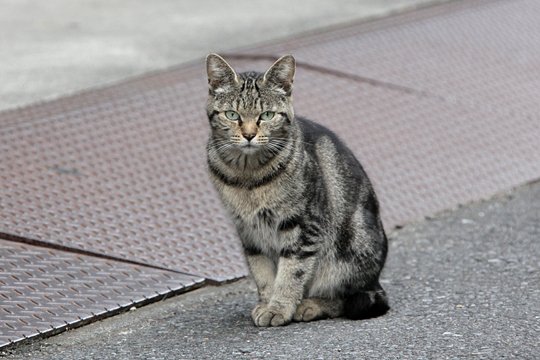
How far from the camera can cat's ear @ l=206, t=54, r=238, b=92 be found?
4668 mm

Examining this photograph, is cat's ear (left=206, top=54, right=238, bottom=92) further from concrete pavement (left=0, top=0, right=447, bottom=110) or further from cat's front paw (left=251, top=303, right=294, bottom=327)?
concrete pavement (left=0, top=0, right=447, bottom=110)

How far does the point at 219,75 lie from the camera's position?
4.69 m

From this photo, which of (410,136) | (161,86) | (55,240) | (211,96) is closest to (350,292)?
(211,96)

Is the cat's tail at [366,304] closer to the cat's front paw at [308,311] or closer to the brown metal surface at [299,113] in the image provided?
the cat's front paw at [308,311]

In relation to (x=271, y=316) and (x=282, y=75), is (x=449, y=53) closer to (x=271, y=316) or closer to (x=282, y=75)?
(x=282, y=75)

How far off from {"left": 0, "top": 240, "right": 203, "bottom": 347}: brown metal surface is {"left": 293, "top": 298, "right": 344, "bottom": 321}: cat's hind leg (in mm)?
571

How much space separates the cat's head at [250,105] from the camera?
4594 millimetres

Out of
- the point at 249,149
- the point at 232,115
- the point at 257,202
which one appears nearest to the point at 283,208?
the point at 257,202

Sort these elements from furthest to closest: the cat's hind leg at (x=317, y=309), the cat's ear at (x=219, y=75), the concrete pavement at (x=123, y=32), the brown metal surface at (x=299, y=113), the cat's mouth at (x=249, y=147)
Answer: the concrete pavement at (x=123, y=32), the brown metal surface at (x=299, y=113), the cat's hind leg at (x=317, y=309), the cat's ear at (x=219, y=75), the cat's mouth at (x=249, y=147)

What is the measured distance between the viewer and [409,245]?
19.1 feet

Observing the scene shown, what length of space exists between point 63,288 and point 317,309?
103 centimetres

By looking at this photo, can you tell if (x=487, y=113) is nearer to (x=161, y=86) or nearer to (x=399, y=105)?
(x=399, y=105)

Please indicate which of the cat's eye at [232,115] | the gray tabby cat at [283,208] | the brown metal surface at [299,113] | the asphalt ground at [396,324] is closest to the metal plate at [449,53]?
the brown metal surface at [299,113]

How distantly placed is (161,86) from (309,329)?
9.79 feet
